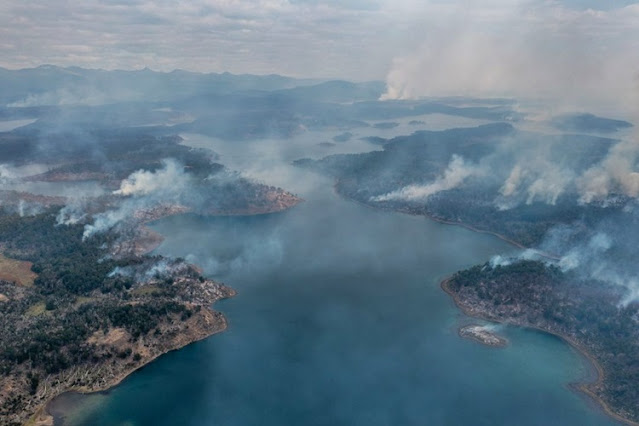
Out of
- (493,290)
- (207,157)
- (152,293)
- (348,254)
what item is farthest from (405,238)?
(207,157)

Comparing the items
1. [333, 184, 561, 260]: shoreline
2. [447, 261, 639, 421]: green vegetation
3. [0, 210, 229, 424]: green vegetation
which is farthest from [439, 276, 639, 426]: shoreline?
[0, 210, 229, 424]: green vegetation

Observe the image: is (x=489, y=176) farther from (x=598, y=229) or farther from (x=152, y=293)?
(x=152, y=293)

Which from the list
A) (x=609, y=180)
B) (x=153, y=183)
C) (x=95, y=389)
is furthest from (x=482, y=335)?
(x=153, y=183)

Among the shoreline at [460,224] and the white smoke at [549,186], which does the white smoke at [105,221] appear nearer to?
the shoreline at [460,224]

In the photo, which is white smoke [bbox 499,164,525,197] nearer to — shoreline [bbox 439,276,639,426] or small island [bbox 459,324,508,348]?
shoreline [bbox 439,276,639,426]

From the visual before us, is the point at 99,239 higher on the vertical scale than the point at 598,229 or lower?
lower

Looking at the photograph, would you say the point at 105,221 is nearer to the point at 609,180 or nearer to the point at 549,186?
the point at 549,186

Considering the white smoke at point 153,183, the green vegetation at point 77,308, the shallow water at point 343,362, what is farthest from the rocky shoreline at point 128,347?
the white smoke at point 153,183
